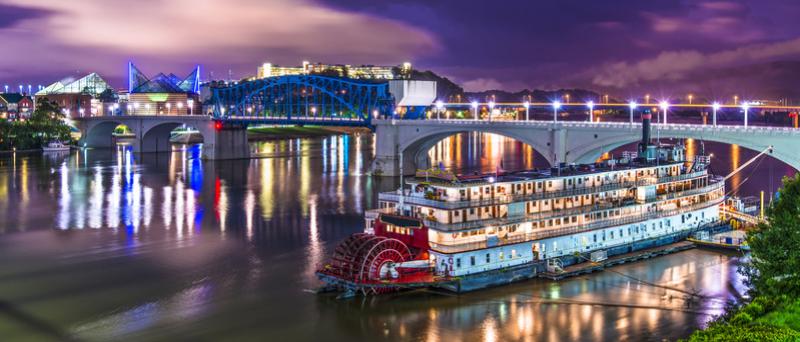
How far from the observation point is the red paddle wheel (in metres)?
33.5

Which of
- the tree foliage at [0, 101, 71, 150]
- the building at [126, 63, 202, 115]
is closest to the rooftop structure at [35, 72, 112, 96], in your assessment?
the building at [126, 63, 202, 115]

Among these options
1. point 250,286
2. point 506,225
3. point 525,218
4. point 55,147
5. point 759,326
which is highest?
point 55,147

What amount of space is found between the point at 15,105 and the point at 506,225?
156 metres

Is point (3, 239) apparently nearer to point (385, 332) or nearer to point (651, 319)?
point (385, 332)

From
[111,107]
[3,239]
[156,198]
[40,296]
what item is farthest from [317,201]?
[111,107]

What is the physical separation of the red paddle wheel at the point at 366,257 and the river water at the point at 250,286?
1113 millimetres

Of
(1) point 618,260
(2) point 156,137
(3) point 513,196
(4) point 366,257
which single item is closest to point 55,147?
(2) point 156,137

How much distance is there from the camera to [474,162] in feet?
322

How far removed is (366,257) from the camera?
33531 millimetres

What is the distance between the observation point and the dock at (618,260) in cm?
3672

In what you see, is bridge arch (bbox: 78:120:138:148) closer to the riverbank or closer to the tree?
the riverbank

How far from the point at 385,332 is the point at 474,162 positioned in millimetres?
69208

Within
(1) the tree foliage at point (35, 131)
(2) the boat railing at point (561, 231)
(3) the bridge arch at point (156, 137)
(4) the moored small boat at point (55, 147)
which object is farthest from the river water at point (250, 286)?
(1) the tree foliage at point (35, 131)

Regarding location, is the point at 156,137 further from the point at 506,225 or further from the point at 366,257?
the point at 366,257
